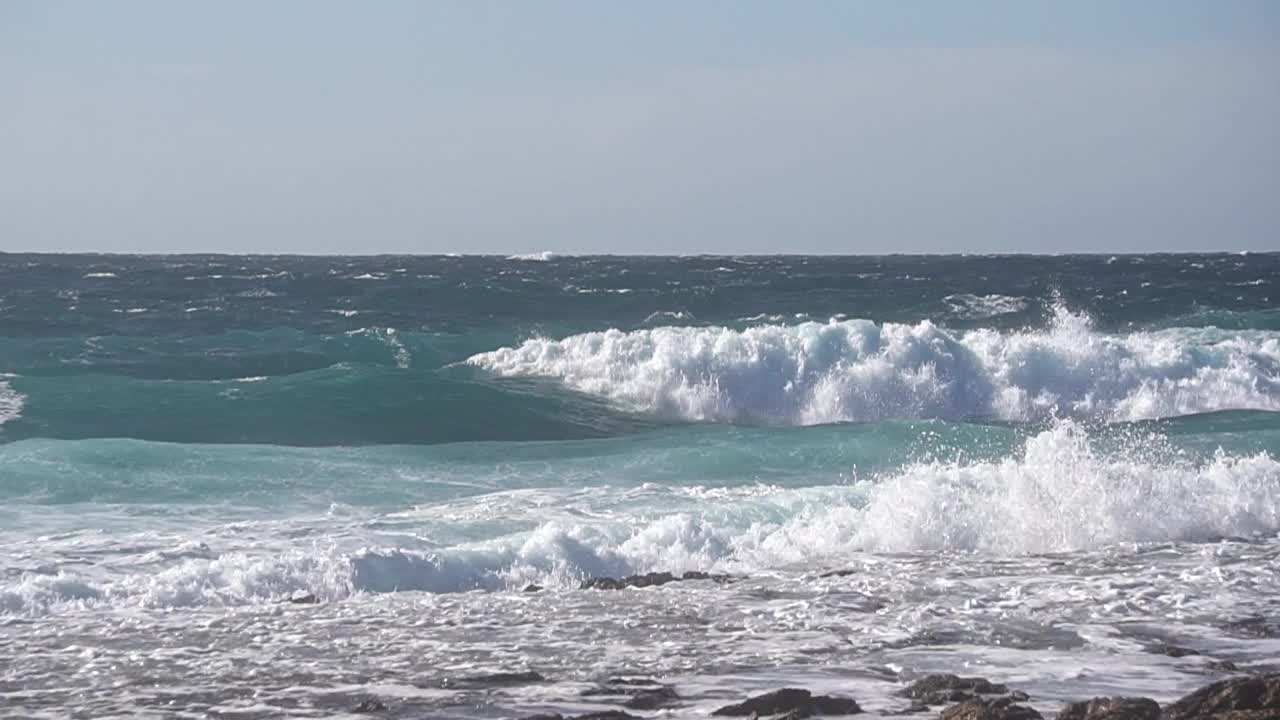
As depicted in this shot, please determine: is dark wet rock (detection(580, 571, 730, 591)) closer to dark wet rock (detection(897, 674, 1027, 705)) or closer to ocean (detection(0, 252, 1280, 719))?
ocean (detection(0, 252, 1280, 719))

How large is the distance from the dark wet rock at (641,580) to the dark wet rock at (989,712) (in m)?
3.98

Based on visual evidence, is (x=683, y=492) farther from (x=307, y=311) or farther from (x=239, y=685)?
(x=307, y=311)

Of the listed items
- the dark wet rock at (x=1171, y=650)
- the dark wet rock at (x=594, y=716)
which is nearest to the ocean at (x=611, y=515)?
the dark wet rock at (x=1171, y=650)

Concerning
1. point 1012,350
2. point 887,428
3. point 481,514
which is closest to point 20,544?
point 481,514

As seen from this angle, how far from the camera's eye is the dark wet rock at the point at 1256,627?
358 inches

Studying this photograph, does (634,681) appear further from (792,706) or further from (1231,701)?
(1231,701)

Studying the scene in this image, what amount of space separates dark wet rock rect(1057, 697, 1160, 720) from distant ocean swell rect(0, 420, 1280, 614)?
4564 millimetres

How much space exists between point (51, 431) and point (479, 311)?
51.4 feet

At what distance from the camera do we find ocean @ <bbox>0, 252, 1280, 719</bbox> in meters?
8.31

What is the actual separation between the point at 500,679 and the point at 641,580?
9.96 feet

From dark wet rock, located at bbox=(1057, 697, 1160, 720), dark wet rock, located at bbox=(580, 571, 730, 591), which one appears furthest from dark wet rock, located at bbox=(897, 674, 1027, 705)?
dark wet rock, located at bbox=(580, 571, 730, 591)

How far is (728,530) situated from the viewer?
1267 centimetres

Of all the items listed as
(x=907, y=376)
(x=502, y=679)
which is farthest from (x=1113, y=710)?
(x=907, y=376)

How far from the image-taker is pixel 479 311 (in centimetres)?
3453
